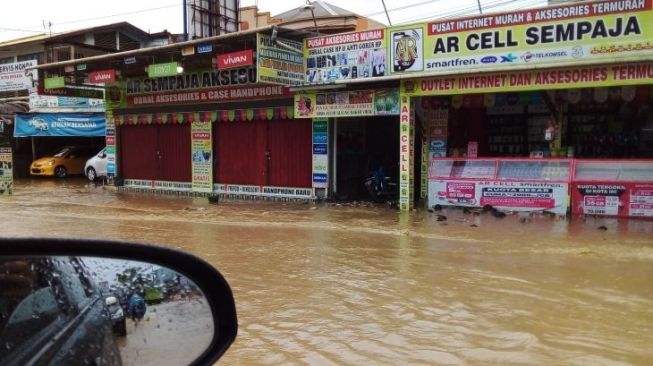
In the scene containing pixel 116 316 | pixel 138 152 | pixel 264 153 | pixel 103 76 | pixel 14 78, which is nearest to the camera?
pixel 116 316

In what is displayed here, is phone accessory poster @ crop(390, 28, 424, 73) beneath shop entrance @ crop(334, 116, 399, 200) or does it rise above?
above

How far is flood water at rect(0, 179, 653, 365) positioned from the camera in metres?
4.68

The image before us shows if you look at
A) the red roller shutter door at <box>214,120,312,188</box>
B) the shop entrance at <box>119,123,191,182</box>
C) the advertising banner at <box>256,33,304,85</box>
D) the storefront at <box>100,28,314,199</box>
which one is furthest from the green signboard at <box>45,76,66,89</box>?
the advertising banner at <box>256,33,304,85</box>

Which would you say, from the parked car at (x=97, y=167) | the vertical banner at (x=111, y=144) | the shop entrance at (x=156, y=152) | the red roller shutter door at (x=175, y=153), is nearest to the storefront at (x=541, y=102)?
the red roller shutter door at (x=175, y=153)

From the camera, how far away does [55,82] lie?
58.8 feet

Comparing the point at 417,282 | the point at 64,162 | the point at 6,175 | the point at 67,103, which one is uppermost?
the point at 67,103

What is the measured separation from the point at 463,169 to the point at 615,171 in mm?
2896

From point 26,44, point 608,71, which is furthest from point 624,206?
point 26,44

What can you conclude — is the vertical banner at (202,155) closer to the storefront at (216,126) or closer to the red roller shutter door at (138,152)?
the storefront at (216,126)

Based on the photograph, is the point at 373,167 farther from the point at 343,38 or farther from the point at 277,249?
the point at 277,249

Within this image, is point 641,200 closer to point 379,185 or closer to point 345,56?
point 379,185

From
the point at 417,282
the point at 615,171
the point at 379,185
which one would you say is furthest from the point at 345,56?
the point at 417,282

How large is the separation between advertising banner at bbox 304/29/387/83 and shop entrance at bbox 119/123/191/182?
5.71 metres

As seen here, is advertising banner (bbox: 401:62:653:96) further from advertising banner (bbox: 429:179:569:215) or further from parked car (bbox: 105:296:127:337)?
parked car (bbox: 105:296:127:337)
